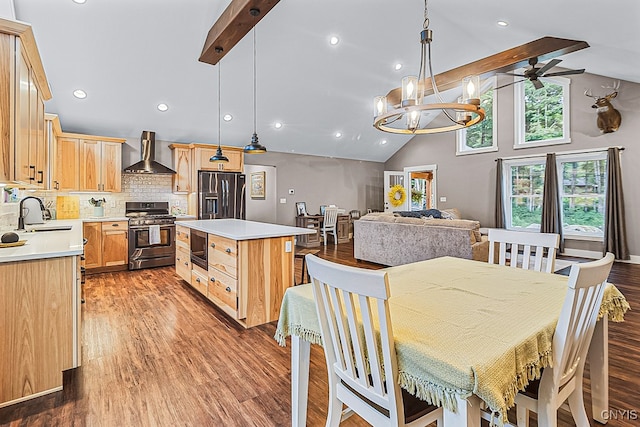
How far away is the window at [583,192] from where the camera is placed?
246 inches

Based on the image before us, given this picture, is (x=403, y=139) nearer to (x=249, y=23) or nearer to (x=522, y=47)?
(x=522, y=47)

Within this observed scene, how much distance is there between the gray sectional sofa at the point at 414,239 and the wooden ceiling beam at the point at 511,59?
200 cm

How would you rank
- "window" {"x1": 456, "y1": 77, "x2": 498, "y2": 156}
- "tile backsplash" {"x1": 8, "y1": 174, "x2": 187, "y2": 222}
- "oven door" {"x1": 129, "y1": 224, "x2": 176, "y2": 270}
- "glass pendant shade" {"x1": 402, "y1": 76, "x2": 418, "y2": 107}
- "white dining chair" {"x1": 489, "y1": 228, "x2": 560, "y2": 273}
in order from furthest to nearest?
"window" {"x1": 456, "y1": 77, "x2": 498, "y2": 156}, "tile backsplash" {"x1": 8, "y1": 174, "x2": 187, "y2": 222}, "oven door" {"x1": 129, "y1": 224, "x2": 176, "y2": 270}, "glass pendant shade" {"x1": 402, "y1": 76, "x2": 418, "y2": 107}, "white dining chair" {"x1": 489, "y1": 228, "x2": 560, "y2": 273}

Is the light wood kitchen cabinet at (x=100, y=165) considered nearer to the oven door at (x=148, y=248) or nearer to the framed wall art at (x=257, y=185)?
the oven door at (x=148, y=248)

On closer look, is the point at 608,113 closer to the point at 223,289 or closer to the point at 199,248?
the point at 223,289

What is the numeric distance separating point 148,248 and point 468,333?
5.53 meters

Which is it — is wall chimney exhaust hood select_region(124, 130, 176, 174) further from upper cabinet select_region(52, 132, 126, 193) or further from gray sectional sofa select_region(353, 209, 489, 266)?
gray sectional sofa select_region(353, 209, 489, 266)

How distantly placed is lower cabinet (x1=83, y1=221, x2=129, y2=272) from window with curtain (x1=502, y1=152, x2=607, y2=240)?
7748 millimetres

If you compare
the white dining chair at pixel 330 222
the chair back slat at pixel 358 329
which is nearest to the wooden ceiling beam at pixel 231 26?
the chair back slat at pixel 358 329

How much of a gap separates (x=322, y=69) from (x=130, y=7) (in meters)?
2.95

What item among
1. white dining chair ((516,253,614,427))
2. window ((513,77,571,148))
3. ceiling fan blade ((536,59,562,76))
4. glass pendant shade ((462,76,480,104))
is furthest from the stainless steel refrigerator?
window ((513,77,571,148))

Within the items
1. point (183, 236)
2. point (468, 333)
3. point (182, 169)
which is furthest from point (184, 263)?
point (468, 333)

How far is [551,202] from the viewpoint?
21.9 feet

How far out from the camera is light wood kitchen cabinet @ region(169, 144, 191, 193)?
6328mm
